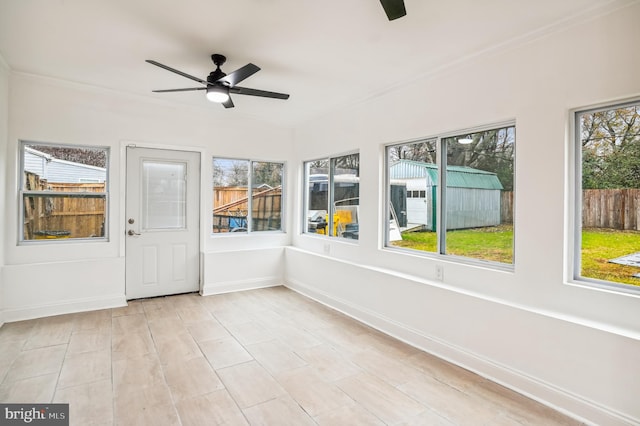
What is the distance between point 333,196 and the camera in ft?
16.4

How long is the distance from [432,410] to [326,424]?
72 centimetres

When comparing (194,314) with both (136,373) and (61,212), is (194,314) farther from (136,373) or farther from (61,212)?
(61,212)

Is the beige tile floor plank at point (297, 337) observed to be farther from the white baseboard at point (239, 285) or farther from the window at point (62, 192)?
the window at point (62, 192)

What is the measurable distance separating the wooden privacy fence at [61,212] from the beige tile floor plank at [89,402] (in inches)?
92.0

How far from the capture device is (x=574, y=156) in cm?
242

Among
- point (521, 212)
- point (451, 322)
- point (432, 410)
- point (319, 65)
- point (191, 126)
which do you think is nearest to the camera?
point (432, 410)

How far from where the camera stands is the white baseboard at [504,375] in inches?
83.5

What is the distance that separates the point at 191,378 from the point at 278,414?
838 millimetres

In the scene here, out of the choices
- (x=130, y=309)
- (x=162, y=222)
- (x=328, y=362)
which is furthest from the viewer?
(x=162, y=222)

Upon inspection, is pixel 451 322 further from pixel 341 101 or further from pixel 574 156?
pixel 341 101

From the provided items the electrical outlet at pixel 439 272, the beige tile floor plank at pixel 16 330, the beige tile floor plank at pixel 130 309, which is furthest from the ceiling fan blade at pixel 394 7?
Answer: the beige tile floor plank at pixel 16 330

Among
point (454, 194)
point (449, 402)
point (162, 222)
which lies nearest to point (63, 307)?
point (162, 222)

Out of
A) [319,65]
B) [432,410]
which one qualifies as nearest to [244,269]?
[319,65]

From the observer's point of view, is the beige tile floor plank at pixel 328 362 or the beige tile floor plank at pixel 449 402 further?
the beige tile floor plank at pixel 328 362
